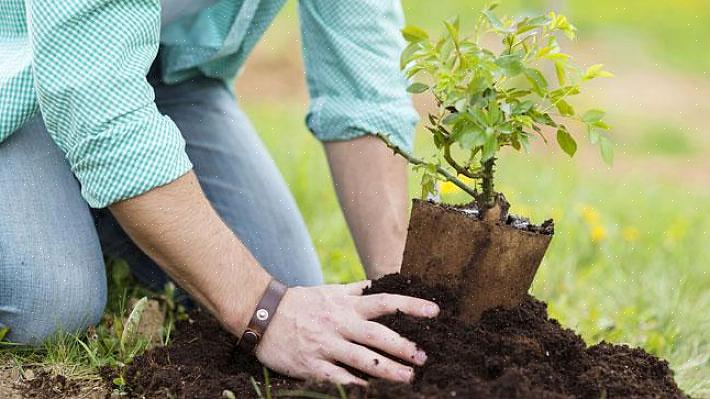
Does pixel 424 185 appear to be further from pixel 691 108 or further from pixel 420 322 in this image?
pixel 691 108

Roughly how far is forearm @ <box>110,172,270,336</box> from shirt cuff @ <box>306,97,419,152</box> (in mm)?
705

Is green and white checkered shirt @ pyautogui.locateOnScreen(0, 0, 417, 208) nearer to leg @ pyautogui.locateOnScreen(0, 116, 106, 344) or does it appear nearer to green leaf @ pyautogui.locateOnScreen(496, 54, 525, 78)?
leg @ pyautogui.locateOnScreen(0, 116, 106, 344)

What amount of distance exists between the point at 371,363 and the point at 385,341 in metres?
0.06

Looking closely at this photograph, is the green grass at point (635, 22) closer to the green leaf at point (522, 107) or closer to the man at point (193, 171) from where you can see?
the man at point (193, 171)

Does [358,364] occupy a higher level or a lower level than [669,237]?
lower

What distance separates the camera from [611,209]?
4434 mm

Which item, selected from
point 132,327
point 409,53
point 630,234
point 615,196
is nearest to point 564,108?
point 409,53

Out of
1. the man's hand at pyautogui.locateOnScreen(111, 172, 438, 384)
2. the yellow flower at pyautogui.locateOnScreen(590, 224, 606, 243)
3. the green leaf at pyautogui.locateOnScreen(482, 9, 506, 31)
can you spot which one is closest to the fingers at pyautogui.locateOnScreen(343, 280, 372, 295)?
the man's hand at pyautogui.locateOnScreen(111, 172, 438, 384)

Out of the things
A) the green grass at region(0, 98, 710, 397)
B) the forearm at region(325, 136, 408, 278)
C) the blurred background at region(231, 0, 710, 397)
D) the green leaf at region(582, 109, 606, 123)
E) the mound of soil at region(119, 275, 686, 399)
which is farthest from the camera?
the blurred background at region(231, 0, 710, 397)

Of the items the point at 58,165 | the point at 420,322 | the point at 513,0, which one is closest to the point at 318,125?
the point at 58,165

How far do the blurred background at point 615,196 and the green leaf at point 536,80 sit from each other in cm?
A: 96

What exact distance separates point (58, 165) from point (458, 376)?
1274 millimetres

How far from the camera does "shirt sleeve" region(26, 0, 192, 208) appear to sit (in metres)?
2.01

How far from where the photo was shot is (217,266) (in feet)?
6.88
